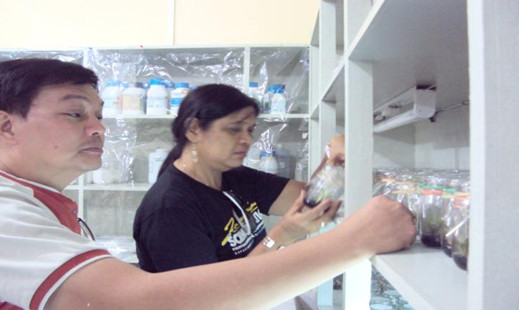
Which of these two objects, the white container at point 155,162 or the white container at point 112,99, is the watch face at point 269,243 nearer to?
the white container at point 155,162

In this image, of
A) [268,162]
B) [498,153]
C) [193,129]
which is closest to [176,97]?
[268,162]

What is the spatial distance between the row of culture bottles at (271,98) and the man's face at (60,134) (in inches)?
42.5

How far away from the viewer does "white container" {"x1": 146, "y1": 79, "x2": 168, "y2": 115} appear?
75.3 inches

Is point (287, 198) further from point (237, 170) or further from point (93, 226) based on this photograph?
point (93, 226)

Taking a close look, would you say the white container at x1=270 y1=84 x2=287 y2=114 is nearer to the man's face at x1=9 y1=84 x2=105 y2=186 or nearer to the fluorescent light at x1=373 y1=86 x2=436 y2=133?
the fluorescent light at x1=373 y1=86 x2=436 y2=133

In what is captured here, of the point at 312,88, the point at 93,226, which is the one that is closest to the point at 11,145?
the point at 312,88

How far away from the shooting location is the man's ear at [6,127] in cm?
82

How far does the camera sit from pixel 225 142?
1.23m

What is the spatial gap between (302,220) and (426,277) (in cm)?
60

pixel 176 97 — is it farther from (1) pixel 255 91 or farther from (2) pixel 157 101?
(1) pixel 255 91

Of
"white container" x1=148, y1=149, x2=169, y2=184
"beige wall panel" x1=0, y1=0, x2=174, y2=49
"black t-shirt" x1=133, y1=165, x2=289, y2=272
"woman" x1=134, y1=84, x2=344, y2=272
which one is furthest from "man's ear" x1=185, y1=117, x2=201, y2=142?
"beige wall panel" x1=0, y1=0, x2=174, y2=49

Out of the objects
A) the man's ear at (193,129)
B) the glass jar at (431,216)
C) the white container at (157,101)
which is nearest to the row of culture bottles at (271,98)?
the white container at (157,101)

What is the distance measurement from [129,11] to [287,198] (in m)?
1.79

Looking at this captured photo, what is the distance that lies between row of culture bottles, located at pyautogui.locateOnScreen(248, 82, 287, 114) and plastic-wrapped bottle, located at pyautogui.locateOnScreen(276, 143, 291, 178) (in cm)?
23
